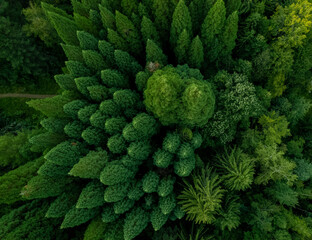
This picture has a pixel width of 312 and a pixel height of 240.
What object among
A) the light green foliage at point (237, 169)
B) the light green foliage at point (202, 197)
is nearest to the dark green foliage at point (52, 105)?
the light green foliage at point (202, 197)

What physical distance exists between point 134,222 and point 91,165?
6660 millimetres

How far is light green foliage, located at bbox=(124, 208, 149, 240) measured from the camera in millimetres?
17016

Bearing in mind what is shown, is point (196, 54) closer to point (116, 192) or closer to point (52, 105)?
point (52, 105)

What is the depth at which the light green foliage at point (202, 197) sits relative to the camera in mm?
17359

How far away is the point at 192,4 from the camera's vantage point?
66.2 feet

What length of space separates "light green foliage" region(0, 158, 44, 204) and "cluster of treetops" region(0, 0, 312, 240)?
0.12m

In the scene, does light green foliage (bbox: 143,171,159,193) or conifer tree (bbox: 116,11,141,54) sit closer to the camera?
light green foliage (bbox: 143,171,159,193)

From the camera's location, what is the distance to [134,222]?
17.8 m

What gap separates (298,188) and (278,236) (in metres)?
6.24

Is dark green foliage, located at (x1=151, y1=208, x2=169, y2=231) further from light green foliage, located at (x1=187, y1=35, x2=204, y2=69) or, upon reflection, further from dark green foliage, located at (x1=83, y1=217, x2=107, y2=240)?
light green foliage, located at (x1=187, y1=35, x2=204, y2=69)

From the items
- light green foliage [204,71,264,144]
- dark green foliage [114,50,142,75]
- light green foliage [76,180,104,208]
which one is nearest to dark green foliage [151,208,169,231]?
light green foliage [76,180,104,208]

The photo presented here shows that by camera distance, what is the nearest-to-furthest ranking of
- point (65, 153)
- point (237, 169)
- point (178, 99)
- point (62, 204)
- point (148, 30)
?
1. point (178, 99)
2. point (65, 153)
3. point (62, 204)
4. point (237, 169)
5. point (148, 30)

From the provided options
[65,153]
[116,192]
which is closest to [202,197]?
[116,192]

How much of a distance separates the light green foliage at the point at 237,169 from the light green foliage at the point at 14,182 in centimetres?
1936
